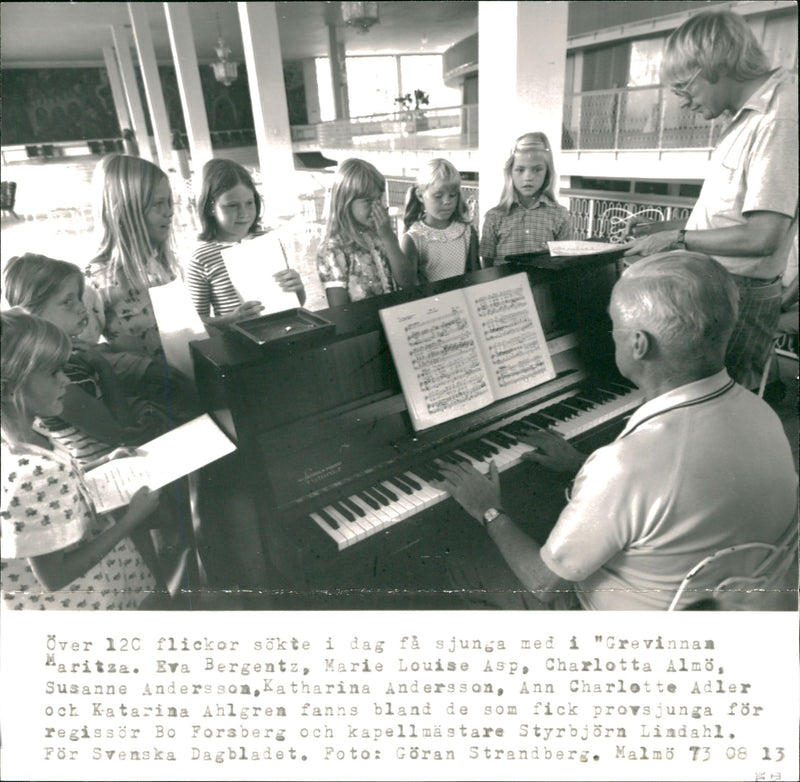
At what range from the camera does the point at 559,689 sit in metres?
1.00

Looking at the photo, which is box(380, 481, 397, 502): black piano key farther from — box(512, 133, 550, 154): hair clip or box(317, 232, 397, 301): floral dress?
box(512, 133, 550, 154): hair clip

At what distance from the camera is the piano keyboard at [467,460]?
1.27 metres

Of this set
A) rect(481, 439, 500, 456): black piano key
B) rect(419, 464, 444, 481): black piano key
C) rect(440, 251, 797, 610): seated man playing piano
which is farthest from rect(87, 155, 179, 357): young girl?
rect(440, 251, 797, 610): seated man playing piano

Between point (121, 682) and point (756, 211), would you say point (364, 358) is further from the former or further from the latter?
point (756, 211)

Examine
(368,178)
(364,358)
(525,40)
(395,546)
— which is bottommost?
(395,546)

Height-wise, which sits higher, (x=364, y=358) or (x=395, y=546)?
(x=364, y=358)

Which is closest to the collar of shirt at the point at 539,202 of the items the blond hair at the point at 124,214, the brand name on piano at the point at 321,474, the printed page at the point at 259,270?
the printed page at the point at 259,270

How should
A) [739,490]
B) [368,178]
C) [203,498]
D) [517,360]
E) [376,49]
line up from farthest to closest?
[376,49] → [368,178] → [517,360] → [203,498] → [739,490]

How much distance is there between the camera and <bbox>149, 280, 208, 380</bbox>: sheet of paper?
1383mm

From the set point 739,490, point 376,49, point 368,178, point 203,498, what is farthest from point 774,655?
point 376,49

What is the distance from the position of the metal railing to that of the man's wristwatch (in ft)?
9.77

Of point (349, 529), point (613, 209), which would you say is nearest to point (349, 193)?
point (349, 529)

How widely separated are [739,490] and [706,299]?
1.14 feet

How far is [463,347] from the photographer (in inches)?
55.8
